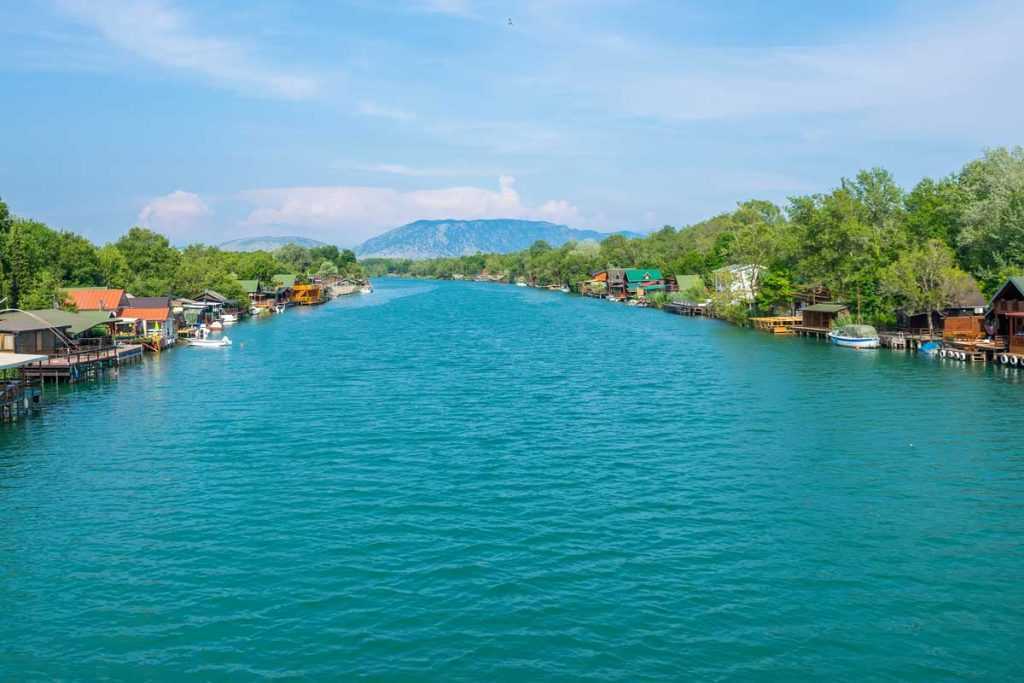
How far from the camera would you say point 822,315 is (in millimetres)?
98188

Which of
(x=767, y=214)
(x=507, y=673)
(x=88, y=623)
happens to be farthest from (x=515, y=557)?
(x=767, y=214)

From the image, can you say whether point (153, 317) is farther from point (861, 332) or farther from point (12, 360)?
point (861, 332)

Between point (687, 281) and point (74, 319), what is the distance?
11909 cm

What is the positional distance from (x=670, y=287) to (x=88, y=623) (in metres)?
171

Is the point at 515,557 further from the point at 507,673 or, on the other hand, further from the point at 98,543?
the point at 98,543

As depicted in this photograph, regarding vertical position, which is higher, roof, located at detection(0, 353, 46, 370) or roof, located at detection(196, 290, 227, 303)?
roof, located at detection(196, 290, 227, 303)

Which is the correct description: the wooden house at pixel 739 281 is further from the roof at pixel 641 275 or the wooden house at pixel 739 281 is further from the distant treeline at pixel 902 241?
the roof at pixel 641 275

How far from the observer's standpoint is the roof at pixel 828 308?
95688mm

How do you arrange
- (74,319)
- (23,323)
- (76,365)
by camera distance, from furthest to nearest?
1. (74,319)
2. (76,365)
3. (23,323)

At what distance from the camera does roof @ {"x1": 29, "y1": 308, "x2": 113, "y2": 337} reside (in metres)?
66.4

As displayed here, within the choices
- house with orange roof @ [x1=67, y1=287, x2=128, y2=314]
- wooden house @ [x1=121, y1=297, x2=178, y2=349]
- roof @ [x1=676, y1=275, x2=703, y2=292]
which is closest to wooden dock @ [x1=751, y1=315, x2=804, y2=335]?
roof @ [x1=676, y1=275, x2=703, y2=292]

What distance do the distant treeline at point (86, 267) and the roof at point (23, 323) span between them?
627cm

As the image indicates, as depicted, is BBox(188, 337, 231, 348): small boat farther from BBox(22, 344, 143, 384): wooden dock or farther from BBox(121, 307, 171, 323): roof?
BBox(22, 344, 143, 384): wooden dock

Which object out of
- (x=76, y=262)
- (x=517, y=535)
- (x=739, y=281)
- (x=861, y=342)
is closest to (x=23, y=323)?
(x=76, y=262)
